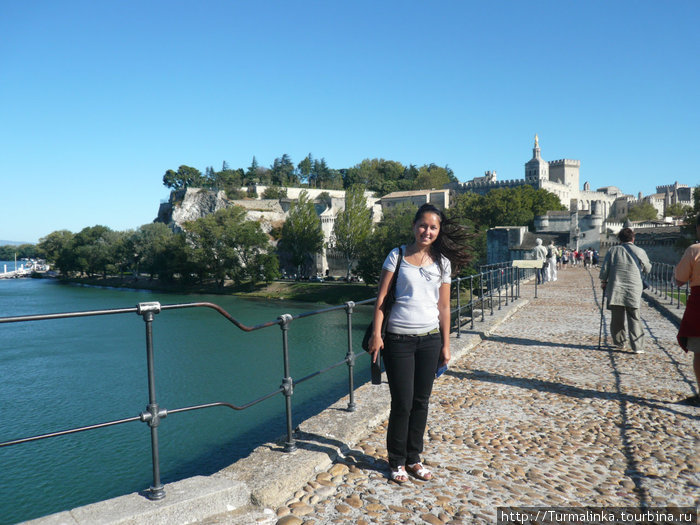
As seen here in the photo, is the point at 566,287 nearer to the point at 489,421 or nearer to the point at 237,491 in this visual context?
the point at 489,421

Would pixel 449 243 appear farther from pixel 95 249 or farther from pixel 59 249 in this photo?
pixel 59 249

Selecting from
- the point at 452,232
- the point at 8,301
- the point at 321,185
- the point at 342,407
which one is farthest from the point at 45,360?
the point at 321,185

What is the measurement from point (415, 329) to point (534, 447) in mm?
1700

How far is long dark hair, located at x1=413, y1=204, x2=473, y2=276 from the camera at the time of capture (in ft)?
10.8

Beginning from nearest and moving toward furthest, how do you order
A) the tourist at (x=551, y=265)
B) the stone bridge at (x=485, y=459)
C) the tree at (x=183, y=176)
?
1. the stone bridge at (x=485, y=459)
2. the tourist at (x=551, y=265)
3. the tree at (x=183, y=176)

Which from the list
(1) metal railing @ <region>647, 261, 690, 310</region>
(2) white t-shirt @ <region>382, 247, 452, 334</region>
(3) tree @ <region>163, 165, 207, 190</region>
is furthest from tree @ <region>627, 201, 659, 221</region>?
(2) white t-shirt @ <region>382, 247, 452, 334</region>

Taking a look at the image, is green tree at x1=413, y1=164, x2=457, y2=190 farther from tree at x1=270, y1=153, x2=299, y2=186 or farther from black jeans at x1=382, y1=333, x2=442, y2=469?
black jeans at x1=382, y1=333, x2=442, y2=469

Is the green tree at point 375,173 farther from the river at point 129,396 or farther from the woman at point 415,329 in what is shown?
the woman at point 415,329

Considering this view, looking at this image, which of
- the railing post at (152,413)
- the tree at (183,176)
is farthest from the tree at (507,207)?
the railing post at (152,413)

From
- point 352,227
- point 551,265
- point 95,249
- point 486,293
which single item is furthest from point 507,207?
point 486,293

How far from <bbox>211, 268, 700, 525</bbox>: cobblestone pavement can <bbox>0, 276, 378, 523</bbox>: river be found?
7396mm

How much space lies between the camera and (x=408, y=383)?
10.4 feet

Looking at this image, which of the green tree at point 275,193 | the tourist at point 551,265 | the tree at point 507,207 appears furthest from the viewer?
the green tree at point 275,193

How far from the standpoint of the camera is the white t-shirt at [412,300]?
3.15 metres
